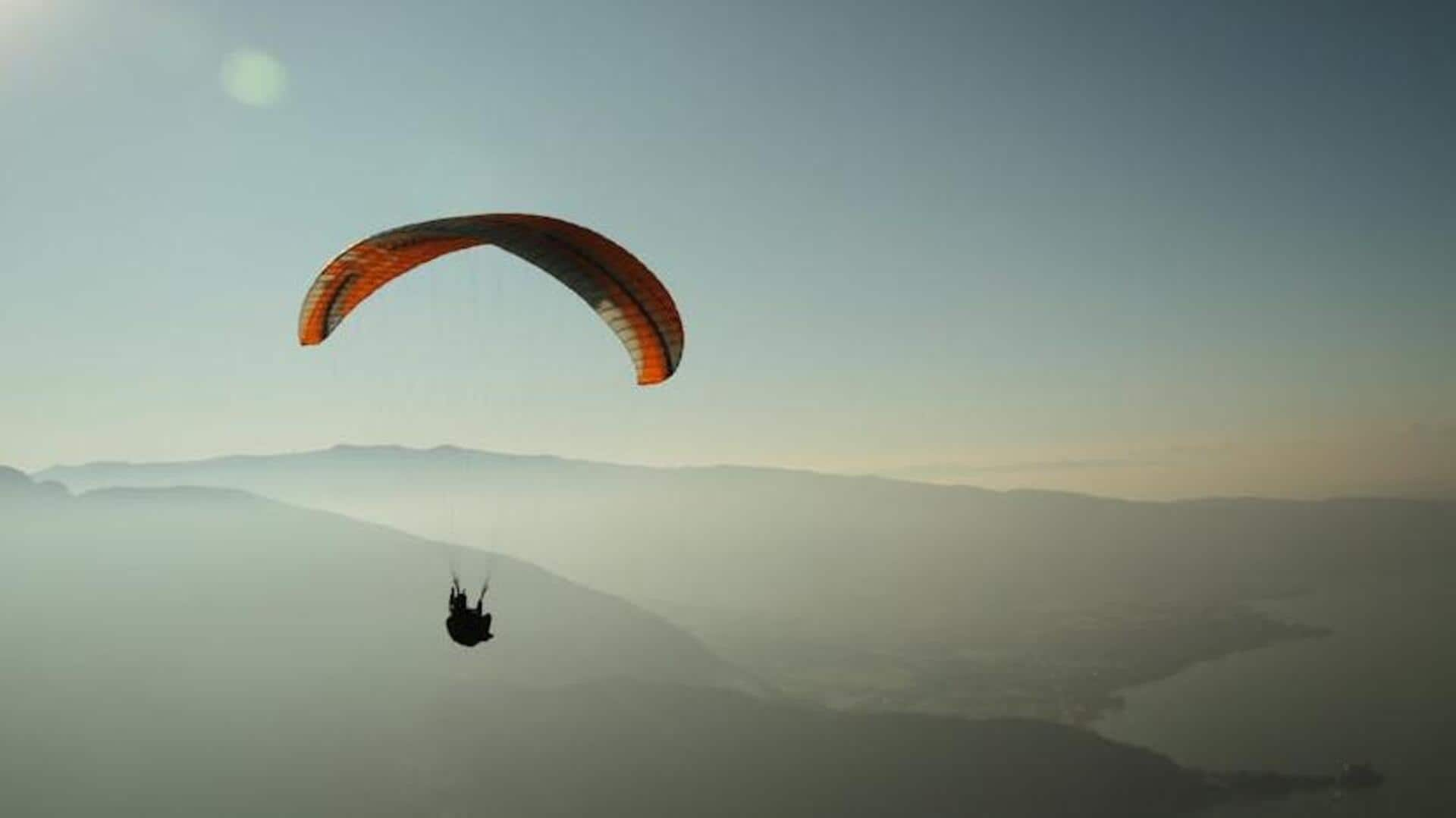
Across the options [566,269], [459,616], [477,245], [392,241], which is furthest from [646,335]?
[459,616]

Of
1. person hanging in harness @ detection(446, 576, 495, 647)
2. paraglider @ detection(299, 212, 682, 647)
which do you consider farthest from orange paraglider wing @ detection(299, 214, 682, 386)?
person hanging in harness @ detection(446, 576, 495, 647)

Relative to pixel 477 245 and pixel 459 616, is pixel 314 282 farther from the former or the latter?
pixel 459 616

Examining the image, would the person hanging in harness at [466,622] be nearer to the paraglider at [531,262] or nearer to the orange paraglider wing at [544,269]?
the paraglider at [531,262]

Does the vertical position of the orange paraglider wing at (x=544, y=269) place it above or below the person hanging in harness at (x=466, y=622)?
above

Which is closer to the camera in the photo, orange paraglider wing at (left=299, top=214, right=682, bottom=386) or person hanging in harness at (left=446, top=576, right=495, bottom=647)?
orange paraglider wing at (left=299, top=214, right=682, bottom=386)

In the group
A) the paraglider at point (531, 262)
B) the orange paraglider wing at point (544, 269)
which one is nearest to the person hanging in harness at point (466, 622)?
the paraglider at point (531, 262)

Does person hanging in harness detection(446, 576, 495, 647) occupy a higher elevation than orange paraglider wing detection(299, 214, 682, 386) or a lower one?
lower

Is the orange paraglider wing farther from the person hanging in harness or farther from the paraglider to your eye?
the person hanging in harness

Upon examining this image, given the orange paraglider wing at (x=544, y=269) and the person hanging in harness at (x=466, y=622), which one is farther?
the person hanging in harness at (x=466, y=622)
